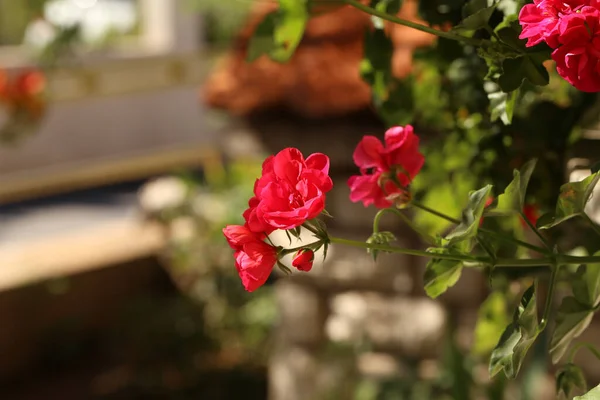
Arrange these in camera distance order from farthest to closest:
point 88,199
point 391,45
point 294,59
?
point 88,199 → point 294,59 → point 391,45

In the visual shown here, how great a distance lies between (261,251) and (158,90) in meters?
7.22

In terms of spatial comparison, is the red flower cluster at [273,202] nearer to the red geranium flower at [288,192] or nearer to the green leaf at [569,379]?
the red geranium flower at [288,192]

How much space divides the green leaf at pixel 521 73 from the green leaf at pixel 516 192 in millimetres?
55

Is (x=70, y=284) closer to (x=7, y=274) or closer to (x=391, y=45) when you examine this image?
(x=7, y=274)

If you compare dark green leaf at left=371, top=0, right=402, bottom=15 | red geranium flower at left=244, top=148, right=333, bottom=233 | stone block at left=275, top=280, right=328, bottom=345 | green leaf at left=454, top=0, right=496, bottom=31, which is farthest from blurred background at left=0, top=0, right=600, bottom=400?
red geranium flower at left=244, top=148, right=333, bottom=233

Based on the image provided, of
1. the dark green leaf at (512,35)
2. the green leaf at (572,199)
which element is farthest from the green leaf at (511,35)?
the green leaf at (572,199)

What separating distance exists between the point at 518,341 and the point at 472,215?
8cm

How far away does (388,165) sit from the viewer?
2.09 feet

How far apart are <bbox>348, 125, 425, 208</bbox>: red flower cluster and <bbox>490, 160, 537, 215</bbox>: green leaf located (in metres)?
0.07

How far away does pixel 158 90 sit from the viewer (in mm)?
7590

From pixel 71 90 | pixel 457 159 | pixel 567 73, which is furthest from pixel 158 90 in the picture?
pixel 567 73

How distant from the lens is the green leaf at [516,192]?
562 millimetres

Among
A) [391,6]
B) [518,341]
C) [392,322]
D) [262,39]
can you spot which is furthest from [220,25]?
[518,341]

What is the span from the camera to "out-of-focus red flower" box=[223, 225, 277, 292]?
1.77 ft
